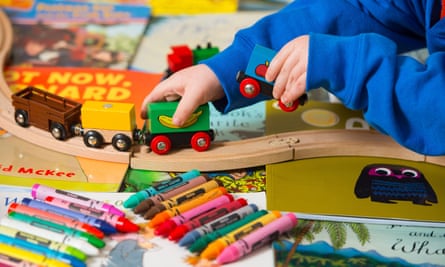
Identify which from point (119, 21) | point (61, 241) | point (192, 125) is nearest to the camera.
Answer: point (61, 241)

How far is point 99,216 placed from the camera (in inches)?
25.5

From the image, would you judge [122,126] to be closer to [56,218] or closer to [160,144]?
[160,144]

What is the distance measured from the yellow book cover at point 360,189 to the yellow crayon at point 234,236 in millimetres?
45

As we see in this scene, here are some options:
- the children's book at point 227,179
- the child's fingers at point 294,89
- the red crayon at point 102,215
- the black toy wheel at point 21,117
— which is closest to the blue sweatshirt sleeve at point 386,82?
the child's fingers at point 294,89

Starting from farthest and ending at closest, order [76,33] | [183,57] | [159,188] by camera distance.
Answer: [76,33] → [183,57] → [159,188]

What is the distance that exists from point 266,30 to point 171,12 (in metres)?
0.41

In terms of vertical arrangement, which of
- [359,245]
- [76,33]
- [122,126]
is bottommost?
[359,245]

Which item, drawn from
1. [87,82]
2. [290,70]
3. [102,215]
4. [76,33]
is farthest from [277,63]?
[76,33]

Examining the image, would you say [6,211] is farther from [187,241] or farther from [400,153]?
[400,153]

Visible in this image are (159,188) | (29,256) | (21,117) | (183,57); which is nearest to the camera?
(29,256)

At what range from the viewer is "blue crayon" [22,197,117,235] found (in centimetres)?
64

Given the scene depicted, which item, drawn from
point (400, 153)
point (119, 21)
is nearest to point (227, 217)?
point (400, 153)

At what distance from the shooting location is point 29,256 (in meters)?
0.59

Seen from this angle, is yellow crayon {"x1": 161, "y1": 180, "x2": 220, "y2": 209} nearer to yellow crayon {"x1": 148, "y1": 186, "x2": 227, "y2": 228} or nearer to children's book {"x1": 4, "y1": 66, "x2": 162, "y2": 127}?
yellow crayon {"x1": 148, "y1": 186, "x2": 227, "y2": 228}
